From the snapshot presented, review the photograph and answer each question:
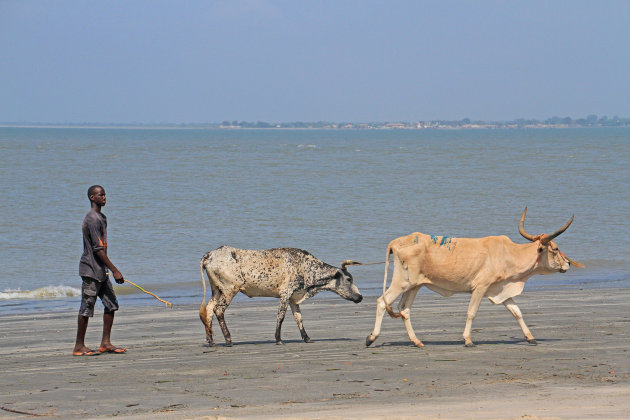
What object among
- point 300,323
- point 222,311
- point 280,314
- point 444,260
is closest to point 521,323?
point 444,260

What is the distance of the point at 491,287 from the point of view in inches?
458

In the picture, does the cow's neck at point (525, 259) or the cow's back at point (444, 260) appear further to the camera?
the cow's neck at point (525, 259)

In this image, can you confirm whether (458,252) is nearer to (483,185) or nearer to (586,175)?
(483,185)

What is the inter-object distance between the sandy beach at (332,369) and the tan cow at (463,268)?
49 centimetres

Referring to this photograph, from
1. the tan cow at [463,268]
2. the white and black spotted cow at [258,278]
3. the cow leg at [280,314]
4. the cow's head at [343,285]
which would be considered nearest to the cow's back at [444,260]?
the tan cow at [463,268]

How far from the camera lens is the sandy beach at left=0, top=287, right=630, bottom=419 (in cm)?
805

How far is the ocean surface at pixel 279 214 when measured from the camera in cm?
2169

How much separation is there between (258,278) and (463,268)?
8.39 ft

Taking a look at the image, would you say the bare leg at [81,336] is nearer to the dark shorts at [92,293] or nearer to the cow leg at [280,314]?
the dark shorts at [92,293]

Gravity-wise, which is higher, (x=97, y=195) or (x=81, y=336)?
(x=97, y=195)

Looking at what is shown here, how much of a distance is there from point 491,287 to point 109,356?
474cm

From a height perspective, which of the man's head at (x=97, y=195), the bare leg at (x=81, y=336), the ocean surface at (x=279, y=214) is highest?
the man's head at (x=97, y=195)

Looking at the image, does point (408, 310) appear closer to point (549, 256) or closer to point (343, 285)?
point (343, 285)

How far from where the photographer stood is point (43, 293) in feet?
62.9
